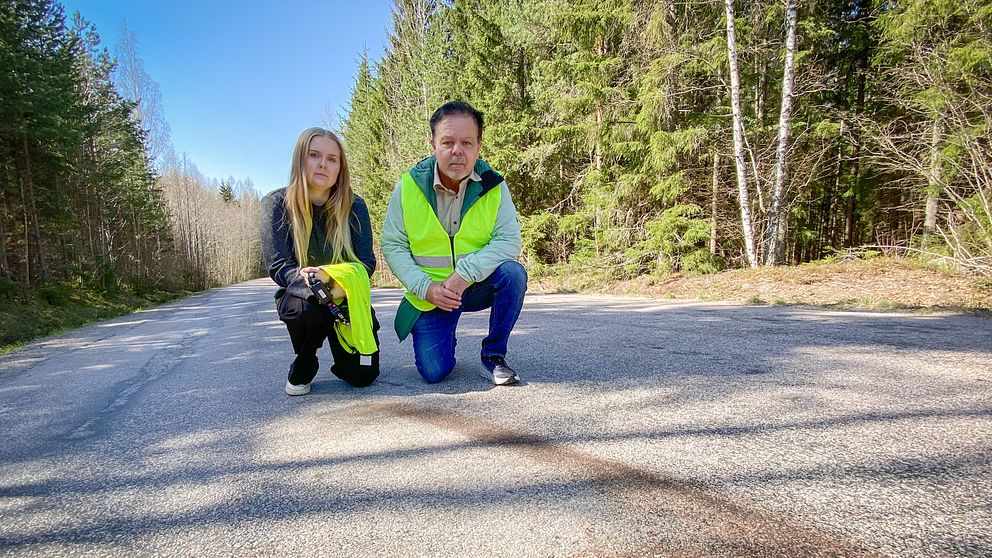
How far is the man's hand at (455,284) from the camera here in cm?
233

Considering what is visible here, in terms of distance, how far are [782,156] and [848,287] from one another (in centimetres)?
363

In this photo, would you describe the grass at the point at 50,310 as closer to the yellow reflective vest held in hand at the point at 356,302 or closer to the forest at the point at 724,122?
the yellow reflective vest held in hand at the point at 356,302

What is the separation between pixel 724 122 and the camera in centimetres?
945

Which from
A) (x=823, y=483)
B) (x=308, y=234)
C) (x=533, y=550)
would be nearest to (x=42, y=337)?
(x=308, y=234)

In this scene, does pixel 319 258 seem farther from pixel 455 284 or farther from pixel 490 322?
pixel 490 322

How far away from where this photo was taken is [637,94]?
33.4ft

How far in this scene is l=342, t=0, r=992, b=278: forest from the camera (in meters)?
7.69

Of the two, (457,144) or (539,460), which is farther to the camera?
(457,144)

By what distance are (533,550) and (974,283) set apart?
7545mm

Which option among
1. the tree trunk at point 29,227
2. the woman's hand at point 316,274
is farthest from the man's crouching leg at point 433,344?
the tree trunk at point 29,227

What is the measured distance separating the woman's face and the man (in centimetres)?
39

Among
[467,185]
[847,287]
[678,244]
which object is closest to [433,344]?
[467,185]

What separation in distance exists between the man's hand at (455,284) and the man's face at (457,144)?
0.60 metres

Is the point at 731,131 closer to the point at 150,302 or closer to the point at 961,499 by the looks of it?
the point at 961,499
